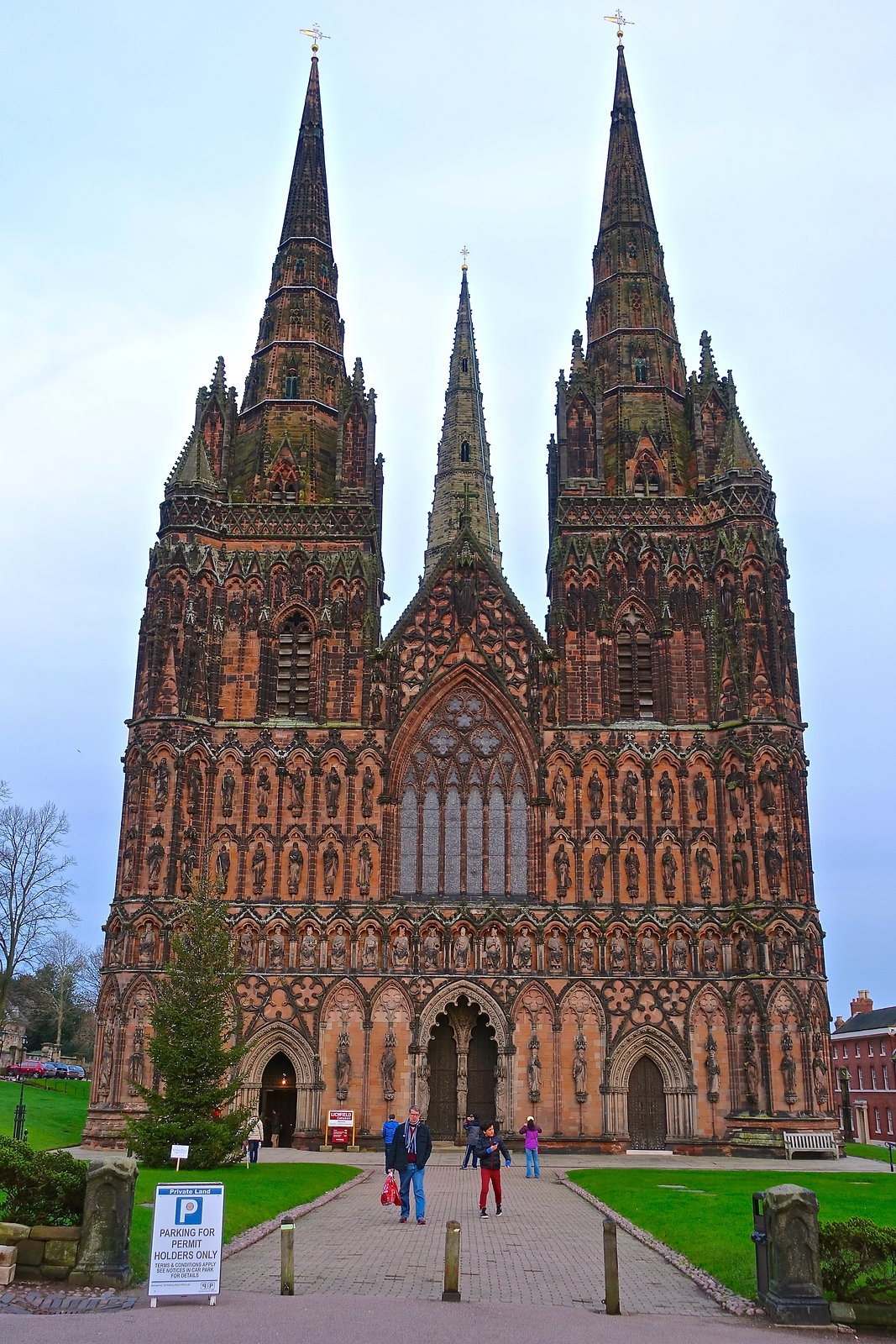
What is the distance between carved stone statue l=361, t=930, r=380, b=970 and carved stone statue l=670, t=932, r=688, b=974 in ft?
31.9

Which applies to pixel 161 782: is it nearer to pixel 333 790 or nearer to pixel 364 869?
pixel 333 790

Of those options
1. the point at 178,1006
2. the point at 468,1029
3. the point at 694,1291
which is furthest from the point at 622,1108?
the point at 694,1291

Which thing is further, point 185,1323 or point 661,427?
point 661,427

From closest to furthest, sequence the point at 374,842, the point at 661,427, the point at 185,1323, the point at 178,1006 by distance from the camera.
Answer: the point at 185,1323
the point at 178,1006
the point at 374,842
the point at 661,427

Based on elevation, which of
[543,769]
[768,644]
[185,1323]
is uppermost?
[768,644]

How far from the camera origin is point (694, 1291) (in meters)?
15.0

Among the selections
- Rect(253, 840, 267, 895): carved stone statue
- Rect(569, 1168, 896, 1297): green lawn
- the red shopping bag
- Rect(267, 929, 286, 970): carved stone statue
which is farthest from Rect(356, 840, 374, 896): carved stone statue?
the red shopping bag

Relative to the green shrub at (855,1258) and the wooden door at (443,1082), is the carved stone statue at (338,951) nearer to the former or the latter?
the wooden door at (443,1082)

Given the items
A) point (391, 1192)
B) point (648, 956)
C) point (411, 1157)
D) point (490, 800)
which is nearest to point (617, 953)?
point (648, 956)

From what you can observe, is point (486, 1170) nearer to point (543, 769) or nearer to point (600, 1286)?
point (600, 1286)

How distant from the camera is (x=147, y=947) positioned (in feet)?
128

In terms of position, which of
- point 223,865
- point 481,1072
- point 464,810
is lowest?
point 481,1072

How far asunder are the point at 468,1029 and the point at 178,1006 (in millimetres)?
12638

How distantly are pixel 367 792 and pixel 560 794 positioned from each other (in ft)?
21.9
